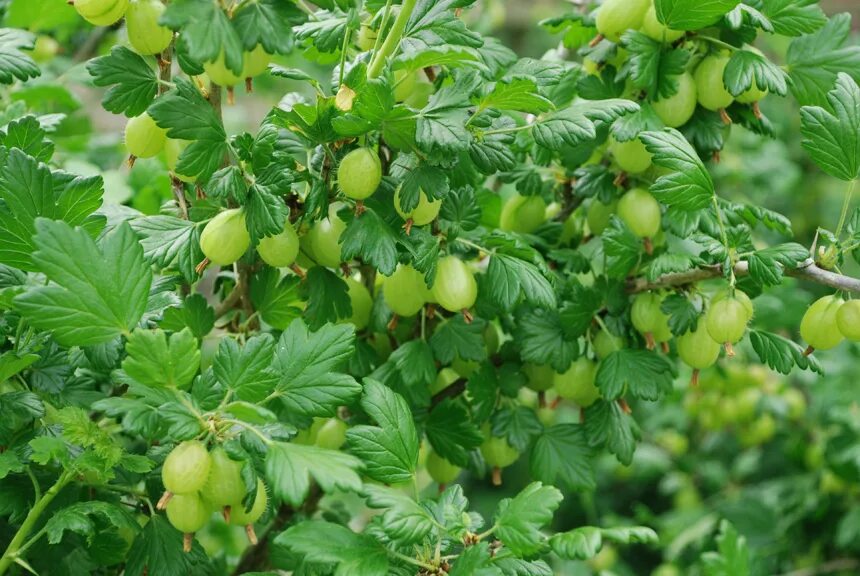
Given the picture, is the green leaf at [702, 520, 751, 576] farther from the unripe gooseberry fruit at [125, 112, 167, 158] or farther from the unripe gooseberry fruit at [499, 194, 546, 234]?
the unripe gooseberry fruit at [125, 112, 167, 158]

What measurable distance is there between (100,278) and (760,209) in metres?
0.59

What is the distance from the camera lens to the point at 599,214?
920mm

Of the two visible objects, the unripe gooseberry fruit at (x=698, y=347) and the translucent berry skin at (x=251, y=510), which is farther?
the unripe gooseberry fruit at (x=698, y=347)

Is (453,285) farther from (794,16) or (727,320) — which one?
(794,16)

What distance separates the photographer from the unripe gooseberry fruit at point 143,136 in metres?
0.73

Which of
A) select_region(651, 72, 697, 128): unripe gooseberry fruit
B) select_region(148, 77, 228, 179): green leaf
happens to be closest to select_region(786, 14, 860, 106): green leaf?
select_region(651, 72, 697, 128): unripe gooseberry fruit

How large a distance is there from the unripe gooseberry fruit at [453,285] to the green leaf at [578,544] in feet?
0.70

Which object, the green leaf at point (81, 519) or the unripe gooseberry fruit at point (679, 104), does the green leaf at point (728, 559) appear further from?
the green leaf at point (81, 519)

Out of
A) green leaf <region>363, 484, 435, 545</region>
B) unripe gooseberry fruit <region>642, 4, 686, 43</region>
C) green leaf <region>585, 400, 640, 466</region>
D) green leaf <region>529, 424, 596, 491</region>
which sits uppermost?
unripe gooseberry fruit <region>642, 4, 686, 43</region>

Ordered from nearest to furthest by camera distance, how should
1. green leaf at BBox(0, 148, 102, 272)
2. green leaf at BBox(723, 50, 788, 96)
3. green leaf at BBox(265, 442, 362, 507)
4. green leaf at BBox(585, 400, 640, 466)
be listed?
green leaf at BBox(265, 442, 362, 507) → green leaf at BBox(0, 148, 102, 272) → green leaf at BBox(723, 50, 788, 96) → green leaf at BBox(585, 400, 640, 466)

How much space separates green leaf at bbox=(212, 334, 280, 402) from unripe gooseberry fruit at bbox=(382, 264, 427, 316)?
183 millimetres

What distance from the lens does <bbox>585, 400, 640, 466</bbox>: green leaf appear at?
0.87 meters

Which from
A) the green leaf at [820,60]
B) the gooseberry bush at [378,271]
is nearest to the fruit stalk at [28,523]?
the gooseberry bush at [378,271]

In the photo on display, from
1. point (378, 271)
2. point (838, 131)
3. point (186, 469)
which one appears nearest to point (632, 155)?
point (838, 131)
